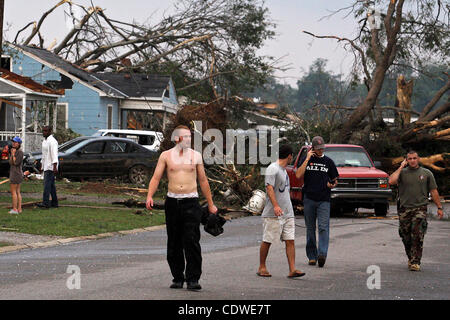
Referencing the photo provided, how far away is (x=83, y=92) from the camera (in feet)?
141

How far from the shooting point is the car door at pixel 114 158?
29312 mm

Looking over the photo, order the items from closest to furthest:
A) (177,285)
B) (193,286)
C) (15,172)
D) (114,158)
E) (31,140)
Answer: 1. (193,286)
2. (177,285)
3. (15,172)
4. (114,158)
5. (31,140)

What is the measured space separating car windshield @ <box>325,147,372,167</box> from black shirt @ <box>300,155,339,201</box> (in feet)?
35.3

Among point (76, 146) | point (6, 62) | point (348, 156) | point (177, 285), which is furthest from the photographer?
point (6, 62)

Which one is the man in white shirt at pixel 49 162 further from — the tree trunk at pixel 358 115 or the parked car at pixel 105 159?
the tree trunk at pixel 358 115

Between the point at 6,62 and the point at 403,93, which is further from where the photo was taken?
the point at 6,62

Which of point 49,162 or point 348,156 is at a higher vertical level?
point 348,156

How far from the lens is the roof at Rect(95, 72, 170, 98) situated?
45688 mm

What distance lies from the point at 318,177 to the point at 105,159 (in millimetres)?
17593

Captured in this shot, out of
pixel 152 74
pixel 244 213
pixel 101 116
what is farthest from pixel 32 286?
pixel 152 74

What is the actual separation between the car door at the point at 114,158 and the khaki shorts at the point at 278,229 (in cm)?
1861

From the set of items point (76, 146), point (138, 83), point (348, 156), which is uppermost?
point (138, 83)

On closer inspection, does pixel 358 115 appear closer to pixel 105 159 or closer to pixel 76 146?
pixel 105 159

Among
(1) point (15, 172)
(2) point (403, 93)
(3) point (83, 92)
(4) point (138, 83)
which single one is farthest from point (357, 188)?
(4) point (138, 83)
